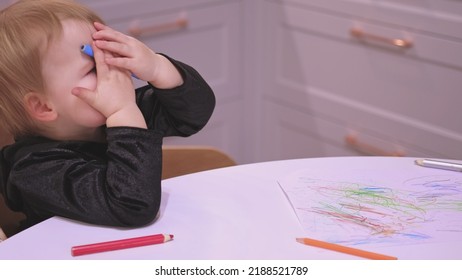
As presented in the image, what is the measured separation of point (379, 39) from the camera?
2.25 metres

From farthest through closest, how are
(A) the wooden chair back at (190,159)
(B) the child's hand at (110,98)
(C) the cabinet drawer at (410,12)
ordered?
(C) the cabinet drawer at (410,12) < (A) the wooden chair back at (190,159) < (B) the child's hand at (110,98)

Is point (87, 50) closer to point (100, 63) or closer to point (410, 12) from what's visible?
point (100, 63)

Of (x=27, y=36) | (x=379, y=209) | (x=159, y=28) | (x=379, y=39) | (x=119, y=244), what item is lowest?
(x=119, y=244)

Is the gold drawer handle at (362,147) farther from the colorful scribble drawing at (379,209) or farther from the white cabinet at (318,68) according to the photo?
the colorful scribble drawing at (379,209)

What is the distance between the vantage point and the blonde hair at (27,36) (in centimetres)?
106

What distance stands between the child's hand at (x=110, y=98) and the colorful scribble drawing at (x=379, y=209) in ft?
0.78

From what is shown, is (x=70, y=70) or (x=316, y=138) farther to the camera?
(x=316, y=138)

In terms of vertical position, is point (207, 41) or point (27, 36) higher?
point (207, 41)

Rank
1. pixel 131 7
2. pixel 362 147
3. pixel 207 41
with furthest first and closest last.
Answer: pixel 207 41, pixel 362 147, pixel 131 7

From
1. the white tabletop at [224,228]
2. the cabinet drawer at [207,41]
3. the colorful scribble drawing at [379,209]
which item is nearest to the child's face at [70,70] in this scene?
the white tabletop at [224,228]

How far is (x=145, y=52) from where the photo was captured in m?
1.10

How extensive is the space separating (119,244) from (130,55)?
301 millimetres

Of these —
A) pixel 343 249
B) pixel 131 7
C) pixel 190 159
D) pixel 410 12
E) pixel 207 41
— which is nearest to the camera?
pixel 343 249

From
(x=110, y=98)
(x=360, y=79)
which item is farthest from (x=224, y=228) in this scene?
(x=360, y=79)
